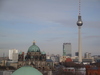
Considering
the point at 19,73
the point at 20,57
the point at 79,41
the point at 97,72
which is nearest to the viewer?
the point at 19,73

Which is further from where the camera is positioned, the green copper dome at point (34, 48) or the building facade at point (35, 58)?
the green copper dome at point (34, 48)

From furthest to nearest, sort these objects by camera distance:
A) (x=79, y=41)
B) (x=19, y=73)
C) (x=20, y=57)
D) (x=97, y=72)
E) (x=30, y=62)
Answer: (x=79, y=41) → (x=20, y=57) → (x=30, y=62) → (x=97, y=72) → (x=19, y=73)

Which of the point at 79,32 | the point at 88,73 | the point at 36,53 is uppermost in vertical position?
the point at 79,32

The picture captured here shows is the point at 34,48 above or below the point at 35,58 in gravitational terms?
above

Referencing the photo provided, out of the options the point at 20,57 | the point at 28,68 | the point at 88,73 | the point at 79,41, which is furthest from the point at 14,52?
the point at 28,68

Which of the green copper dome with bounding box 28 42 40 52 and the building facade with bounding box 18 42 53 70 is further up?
the green copper dome with bounding box 28 42 40 52

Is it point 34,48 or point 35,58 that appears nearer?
point 35,58

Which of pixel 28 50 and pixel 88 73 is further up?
pixel 28 50

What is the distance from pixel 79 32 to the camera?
293 feet

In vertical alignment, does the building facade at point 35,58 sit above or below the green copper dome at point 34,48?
below

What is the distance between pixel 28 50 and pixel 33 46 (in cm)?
128

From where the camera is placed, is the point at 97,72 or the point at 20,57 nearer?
the point at 97,72

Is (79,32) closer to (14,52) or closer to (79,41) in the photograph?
(79,41)

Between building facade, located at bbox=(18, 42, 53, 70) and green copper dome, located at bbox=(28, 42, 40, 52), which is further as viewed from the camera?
green copper dome, located at bbox=(28, 42, 40, 52)
